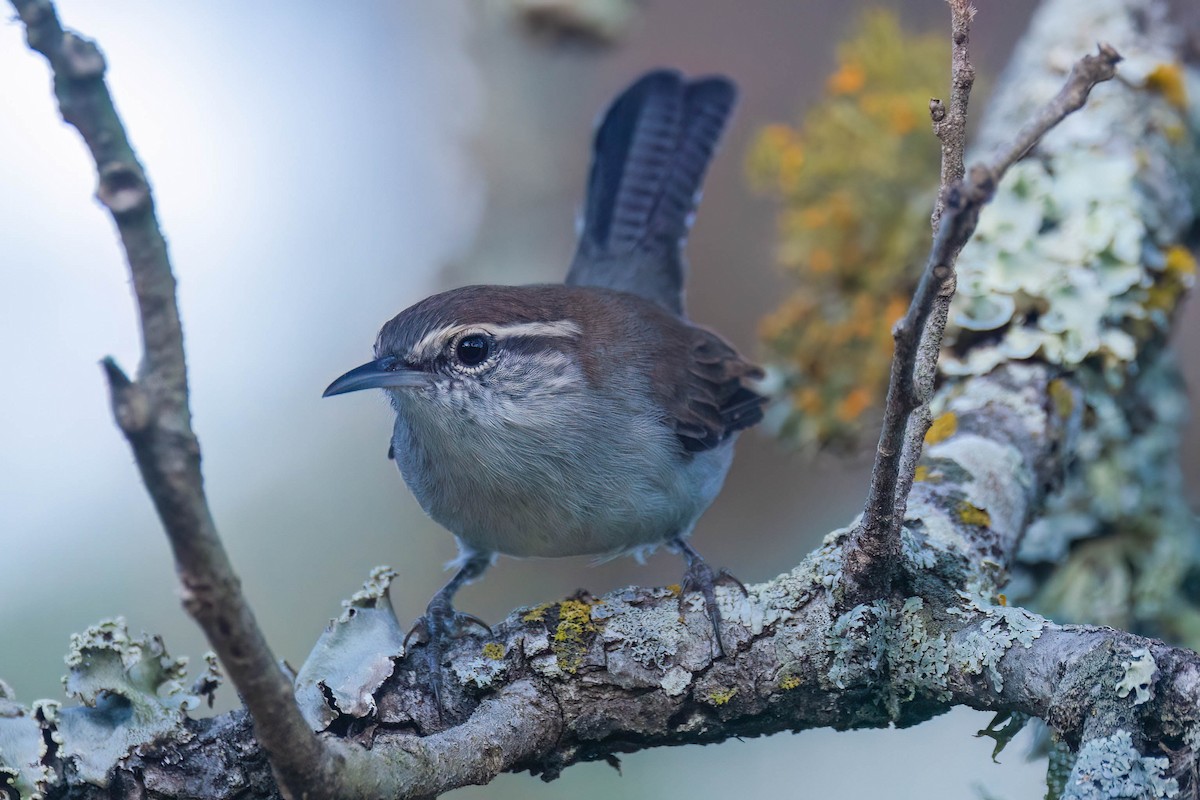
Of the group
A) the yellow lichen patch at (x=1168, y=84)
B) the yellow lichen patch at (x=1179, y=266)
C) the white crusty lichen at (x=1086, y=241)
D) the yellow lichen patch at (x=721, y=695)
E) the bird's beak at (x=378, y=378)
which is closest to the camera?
the yellow lichen patch at (x=721, y=695)

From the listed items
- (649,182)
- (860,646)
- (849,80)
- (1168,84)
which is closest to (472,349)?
(860,646)

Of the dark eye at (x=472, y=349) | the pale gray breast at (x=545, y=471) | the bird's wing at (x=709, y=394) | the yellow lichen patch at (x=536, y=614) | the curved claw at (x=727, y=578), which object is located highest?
the bird's wing at (x=709, y=394)

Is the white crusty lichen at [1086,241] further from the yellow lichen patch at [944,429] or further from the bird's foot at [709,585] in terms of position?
the bird's foot at [709,585]

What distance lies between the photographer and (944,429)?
11.7 feet

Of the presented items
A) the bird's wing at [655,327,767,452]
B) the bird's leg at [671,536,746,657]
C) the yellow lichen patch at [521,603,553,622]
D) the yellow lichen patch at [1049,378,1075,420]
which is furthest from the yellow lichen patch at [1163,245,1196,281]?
the yellow lichen patch at [521,603,553,622]

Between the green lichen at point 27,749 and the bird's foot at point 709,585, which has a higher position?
the bird's foot at point 709,585

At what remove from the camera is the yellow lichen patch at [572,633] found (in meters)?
2.65

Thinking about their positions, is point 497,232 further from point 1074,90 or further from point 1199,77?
point 1074,90

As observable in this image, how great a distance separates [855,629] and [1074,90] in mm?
1400

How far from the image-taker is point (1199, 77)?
14.8ft

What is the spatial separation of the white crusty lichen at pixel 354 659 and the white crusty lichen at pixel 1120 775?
152 centimetres

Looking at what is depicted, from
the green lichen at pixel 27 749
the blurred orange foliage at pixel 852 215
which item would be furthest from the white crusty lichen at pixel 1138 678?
the blurred orange foliage at pixel 852 215

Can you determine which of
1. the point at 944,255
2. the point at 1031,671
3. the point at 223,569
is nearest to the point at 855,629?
the point at 1031,671

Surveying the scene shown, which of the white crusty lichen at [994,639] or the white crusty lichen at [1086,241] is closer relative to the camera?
the white crusty lichen at [994,639]
